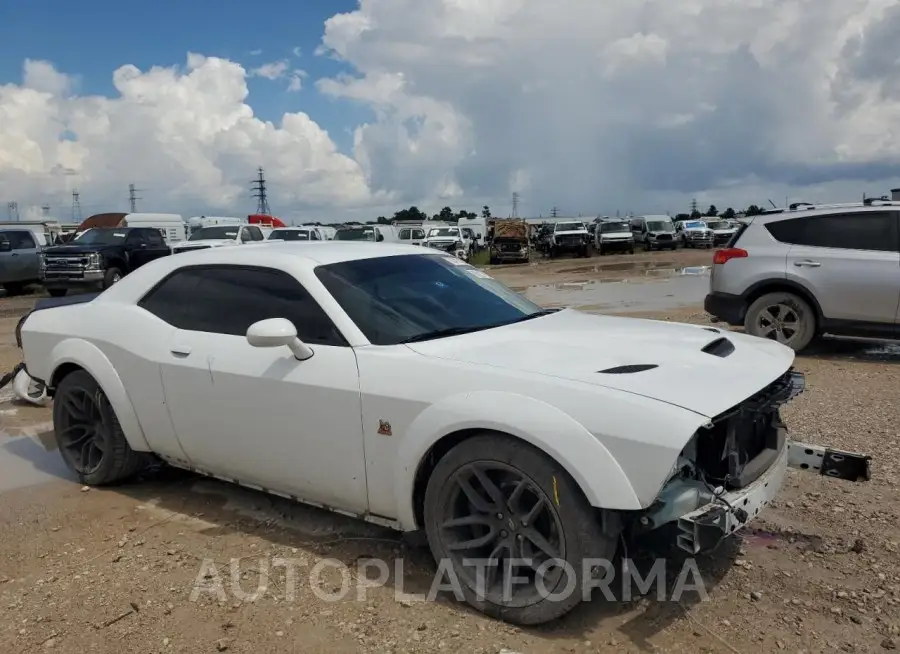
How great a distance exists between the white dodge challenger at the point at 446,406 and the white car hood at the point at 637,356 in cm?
1

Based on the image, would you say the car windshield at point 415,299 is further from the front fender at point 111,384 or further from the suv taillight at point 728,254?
the suv taillight at point 728,254

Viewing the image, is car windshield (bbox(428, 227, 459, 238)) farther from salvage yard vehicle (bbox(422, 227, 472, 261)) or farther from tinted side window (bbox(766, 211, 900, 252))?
tinted side window (bbox(766, 211, 900, 252))

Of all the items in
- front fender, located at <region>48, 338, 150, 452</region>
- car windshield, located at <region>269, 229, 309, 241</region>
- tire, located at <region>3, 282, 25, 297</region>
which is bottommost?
tire, located at <region>3, 282, 25, 297</region>

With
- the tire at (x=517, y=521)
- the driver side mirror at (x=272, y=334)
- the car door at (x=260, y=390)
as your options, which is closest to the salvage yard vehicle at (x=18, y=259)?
A: the car door at (x=260, y=390)

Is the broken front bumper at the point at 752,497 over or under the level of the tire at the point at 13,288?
over

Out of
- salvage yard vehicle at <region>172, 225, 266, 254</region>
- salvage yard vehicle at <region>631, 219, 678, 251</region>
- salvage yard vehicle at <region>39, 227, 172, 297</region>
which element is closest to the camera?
salvage yard vehicle at <region>39, 227, 172, 297</region>

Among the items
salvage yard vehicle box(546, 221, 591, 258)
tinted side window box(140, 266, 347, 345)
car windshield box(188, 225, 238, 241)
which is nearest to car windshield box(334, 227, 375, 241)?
car windshield box(188, 225, 238, 241)

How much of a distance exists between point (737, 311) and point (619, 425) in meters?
6.69

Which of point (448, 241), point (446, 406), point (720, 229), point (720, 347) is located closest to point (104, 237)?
point (448, 241)

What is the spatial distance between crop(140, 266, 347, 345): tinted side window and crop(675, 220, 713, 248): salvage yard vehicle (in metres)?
44.3

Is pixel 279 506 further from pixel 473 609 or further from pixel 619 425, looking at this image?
pixel 619 425

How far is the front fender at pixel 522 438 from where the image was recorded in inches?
110

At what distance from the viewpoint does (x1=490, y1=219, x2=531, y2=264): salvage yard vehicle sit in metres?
35.6

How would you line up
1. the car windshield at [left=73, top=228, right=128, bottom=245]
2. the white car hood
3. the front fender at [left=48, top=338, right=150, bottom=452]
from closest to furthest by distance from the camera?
the white car hood, the front fender at [left=48, top=338, right=150, bottom=452], the car windshield at [left=73, top=228, right=128, bottom=245]
